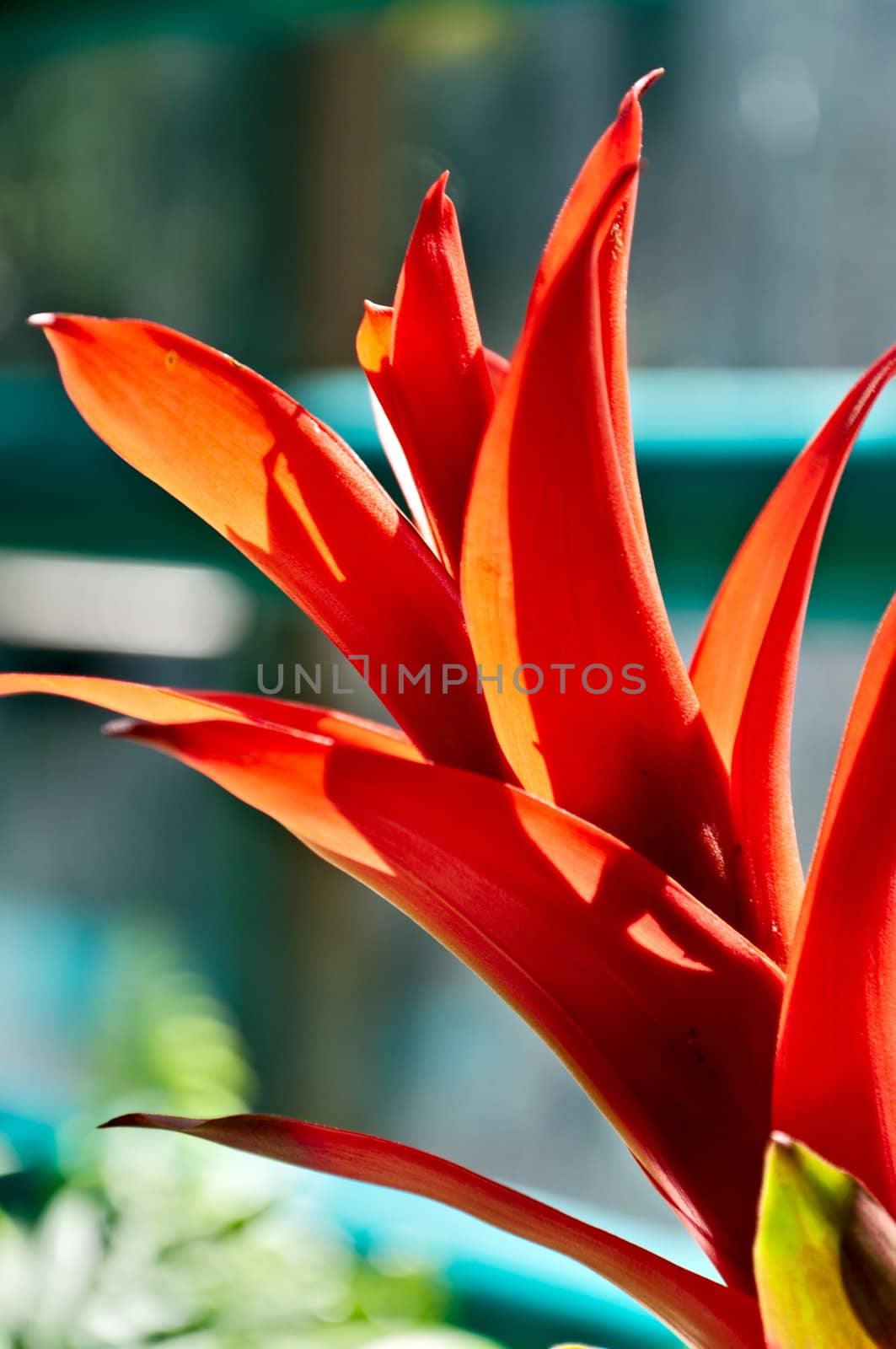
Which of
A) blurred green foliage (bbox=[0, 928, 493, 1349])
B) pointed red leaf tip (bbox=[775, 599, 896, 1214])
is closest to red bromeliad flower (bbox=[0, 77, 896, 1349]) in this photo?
pointed red leaf tip (bbox=[775, 599, 896, 1214])

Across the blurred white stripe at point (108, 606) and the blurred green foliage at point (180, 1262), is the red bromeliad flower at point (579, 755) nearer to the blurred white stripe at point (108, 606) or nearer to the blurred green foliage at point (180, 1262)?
the blurred green foliage at point (180, 1262)

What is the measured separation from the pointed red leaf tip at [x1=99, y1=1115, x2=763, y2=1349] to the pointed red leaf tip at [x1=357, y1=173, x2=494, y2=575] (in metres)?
0.12

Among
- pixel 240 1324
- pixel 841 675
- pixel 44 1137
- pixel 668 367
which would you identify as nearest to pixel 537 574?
pixel 240 1324

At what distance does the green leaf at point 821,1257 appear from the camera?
18cm

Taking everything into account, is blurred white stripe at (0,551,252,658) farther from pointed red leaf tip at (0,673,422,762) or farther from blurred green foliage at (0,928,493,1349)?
pointed red leaf tip at (0,673,422,762)

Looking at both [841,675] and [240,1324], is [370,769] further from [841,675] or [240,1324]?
[841,675]

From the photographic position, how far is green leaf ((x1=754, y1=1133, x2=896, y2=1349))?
0.18 metres

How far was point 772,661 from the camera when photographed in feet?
0.79

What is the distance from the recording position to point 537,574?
224 mm

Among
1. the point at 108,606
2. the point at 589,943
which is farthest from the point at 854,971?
the point at 108,606

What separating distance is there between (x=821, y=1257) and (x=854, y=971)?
0.05 m

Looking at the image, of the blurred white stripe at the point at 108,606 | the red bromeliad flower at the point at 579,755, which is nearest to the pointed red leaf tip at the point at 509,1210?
the red bromeliad flower at the point at 579,755

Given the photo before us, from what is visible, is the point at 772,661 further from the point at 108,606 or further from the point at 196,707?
the point at 108,606

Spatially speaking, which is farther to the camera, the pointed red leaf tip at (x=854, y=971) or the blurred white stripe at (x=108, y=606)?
the blurred white stripe at (x=108, y=606)
